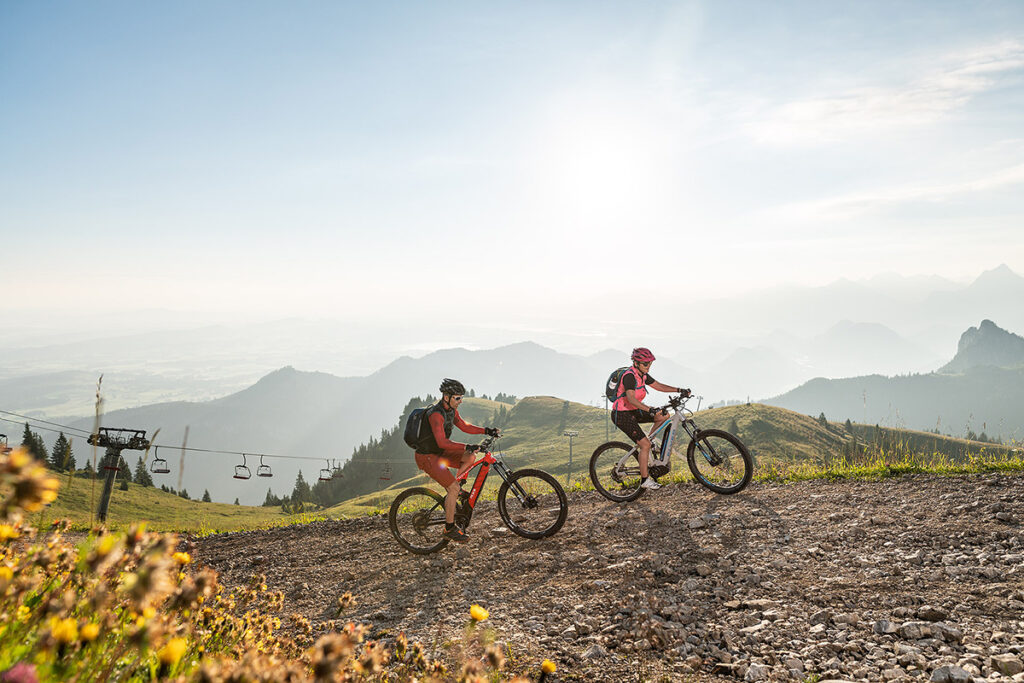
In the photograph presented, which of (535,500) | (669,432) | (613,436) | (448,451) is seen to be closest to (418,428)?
(448,451)

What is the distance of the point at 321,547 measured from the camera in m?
11.4

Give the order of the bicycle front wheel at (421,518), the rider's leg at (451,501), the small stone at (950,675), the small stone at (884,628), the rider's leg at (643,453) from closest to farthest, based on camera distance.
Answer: the small stone at (950,675), the small stone at (884,628), the rider's leg at (451,501), the bicycle front wheel at (421,518), the rider's leg at (643,453)

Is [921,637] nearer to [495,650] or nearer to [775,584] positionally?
[775,584]

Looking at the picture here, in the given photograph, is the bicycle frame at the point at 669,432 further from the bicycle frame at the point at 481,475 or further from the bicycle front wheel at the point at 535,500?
the bicycle frame at the point at 481,475

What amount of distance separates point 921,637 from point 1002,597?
151 centimetres

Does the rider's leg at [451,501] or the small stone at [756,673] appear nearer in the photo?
the small stone at [756,673]

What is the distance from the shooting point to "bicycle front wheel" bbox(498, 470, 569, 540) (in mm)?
9875

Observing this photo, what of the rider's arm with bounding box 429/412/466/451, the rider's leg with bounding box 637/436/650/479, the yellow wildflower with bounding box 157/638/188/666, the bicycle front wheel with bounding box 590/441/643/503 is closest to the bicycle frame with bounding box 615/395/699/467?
the rider's leg with bounding box 637/436/650/479

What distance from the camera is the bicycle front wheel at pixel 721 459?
1145cm

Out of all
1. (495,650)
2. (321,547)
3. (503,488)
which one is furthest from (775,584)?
(321,547)

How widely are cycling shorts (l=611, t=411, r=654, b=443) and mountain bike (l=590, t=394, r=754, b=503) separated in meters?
0.24

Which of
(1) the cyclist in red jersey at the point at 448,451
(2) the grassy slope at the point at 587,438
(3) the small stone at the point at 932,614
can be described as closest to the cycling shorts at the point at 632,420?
(1) the cyclist in red jersey at the point at 448,451

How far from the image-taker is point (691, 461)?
1181cm

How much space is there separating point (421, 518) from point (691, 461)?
5923mm
